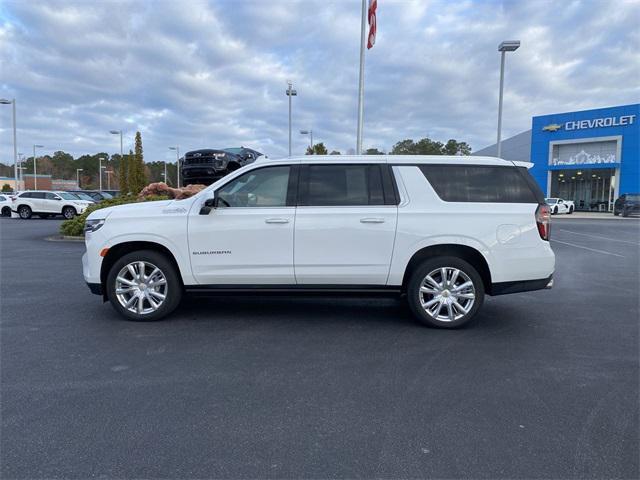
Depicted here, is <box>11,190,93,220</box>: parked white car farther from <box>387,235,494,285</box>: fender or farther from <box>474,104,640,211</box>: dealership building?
<box>474,104,640,211</box>: dealership building

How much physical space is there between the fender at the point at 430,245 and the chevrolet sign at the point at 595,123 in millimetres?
44129

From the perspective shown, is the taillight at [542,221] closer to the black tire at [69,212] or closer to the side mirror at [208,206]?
the side mirror at [208,206]

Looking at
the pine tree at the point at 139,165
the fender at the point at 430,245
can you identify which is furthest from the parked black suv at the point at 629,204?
the fender at the point at 430,245

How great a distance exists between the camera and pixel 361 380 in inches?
157

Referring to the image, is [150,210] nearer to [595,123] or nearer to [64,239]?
[64,239]

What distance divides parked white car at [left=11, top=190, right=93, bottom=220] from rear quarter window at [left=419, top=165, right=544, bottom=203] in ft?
81.7

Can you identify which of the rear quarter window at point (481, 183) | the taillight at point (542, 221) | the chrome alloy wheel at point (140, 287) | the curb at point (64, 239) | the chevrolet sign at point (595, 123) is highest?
the chevrolet sign at point (595, 123)

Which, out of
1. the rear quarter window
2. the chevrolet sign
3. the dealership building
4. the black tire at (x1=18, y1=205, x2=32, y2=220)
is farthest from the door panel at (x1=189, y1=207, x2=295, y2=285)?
the chevrolet sign

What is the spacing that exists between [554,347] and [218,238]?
3.78 meters

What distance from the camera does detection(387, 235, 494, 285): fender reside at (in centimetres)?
534

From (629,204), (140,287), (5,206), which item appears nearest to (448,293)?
(140,287)

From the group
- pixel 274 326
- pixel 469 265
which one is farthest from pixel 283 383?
pixel 469 265

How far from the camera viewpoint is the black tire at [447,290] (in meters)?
5.40

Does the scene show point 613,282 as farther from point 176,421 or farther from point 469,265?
point 176,421
